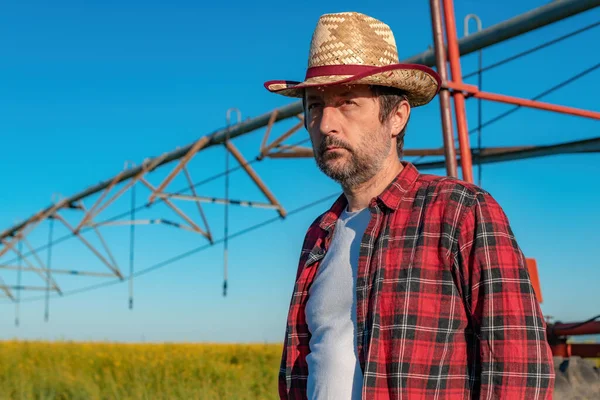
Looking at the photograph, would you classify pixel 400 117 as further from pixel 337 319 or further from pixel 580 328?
pixel 580 328

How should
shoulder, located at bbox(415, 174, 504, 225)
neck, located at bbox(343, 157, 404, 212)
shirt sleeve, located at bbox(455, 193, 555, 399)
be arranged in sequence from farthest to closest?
neck, located at bbox(343, 157, 404, 212)
shoulder, located at bbox(415, 174, 504, 225)
shirt sleeve, located at bbox(455, 193, 555, 399)

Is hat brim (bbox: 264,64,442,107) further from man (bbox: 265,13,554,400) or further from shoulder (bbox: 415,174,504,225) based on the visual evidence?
shoulder (bbox: 415,174,504,225)

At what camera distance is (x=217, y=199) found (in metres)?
9.40

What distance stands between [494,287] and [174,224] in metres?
9.10

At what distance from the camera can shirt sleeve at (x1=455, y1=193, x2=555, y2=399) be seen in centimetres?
173

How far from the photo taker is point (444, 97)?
502cm

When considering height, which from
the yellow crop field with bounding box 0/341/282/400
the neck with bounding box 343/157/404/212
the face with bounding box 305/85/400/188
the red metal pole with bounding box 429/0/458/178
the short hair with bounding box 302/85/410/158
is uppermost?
the red metal pole with bounding box 429/0/458/178

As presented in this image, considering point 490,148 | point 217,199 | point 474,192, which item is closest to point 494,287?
point 474,192

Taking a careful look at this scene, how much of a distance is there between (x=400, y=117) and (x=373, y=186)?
0.74 feet

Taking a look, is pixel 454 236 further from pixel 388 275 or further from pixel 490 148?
pixel 490 148

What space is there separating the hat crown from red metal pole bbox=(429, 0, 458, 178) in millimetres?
2673

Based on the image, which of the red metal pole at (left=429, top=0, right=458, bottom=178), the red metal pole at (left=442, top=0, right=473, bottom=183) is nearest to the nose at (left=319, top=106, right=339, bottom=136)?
the red metal pole at (left=429, top=0, right=458, bottom=178)

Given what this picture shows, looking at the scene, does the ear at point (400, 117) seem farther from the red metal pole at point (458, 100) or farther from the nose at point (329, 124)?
the red metal pole at point (458, 100)

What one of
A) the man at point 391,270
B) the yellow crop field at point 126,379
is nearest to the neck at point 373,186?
the man at point 391,270
